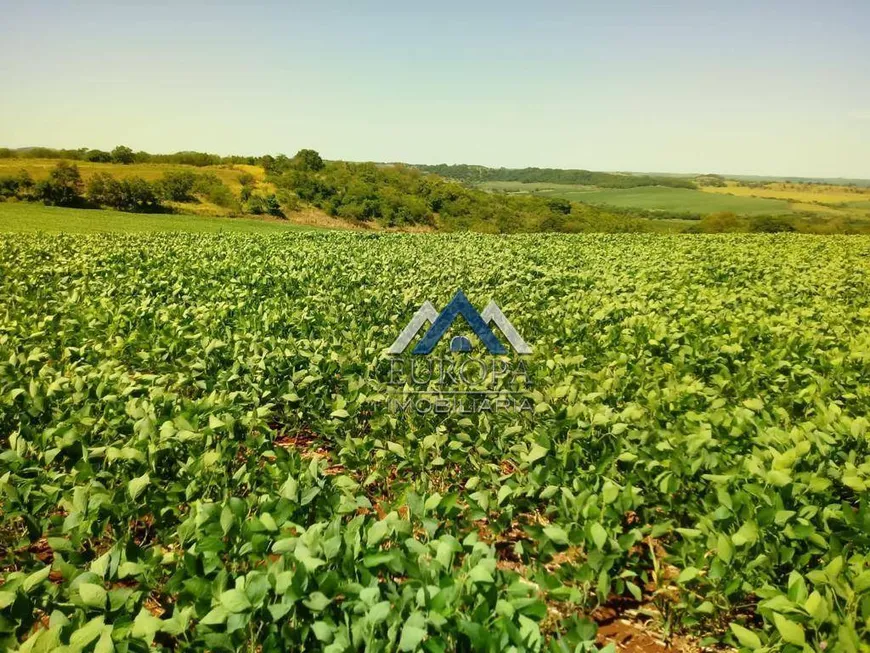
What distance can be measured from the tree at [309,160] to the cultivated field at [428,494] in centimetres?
9275

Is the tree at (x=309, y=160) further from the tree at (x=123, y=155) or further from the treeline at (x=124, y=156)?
the tree at (x=123, y=155)

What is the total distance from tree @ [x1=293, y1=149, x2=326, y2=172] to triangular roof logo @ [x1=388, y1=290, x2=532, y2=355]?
9211 cm

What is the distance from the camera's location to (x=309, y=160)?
96.7m

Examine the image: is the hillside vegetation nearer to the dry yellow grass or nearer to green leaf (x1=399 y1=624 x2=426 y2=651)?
the dry yellow grass

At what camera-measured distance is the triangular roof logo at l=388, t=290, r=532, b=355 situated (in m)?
7.84

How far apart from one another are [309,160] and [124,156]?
36.3 metres

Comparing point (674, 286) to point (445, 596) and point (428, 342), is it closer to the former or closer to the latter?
point (428, 342)

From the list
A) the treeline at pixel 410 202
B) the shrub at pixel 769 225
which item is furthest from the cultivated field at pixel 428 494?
the treeline at pixel 410 202

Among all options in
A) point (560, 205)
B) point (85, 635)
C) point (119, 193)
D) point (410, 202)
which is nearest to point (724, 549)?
point (85, 635)

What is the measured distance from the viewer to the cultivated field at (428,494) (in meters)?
2.16

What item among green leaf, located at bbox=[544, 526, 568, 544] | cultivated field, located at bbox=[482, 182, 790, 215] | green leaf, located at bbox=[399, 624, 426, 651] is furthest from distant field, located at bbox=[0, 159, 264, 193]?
cultivated field, located at bbox=[482, 182, 790, 215]

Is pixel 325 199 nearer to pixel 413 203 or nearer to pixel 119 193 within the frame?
pixel 413 203

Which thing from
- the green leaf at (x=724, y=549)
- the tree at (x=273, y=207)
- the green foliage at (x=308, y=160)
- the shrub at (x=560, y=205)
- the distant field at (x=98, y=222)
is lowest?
the green leaf at (x=724, y=549)

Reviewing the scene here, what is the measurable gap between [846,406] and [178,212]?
2737 inches
